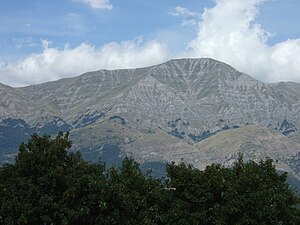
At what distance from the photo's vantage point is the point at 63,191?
46438 mm

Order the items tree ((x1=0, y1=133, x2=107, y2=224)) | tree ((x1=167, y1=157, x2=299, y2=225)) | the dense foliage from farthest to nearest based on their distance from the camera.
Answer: tree ((x1=167, y1=157, x2=299, y2=225))
the dense foliage
tree ((x1=0, y1=133, x2=107, y2=224))

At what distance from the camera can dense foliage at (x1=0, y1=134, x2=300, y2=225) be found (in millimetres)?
44219

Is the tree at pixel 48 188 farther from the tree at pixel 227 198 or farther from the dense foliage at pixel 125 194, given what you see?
the tree at pixel 227 198

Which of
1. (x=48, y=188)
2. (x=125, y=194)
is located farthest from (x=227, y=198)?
(x=48, y=188)

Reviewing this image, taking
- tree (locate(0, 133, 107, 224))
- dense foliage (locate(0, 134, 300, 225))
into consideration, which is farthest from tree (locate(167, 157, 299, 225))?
tree (locate(0, 133, 107, 224))

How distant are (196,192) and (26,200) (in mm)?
18995

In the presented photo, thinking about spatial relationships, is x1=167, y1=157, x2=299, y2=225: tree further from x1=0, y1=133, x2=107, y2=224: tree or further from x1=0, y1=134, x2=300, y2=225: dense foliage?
x1=0, y1=133, x2=107, y2=224: tree

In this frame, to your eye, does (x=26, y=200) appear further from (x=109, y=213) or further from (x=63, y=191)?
(x=109, y=213)

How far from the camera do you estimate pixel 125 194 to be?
4666cm

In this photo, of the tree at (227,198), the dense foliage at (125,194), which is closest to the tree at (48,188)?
the dense foliage at (125,194)

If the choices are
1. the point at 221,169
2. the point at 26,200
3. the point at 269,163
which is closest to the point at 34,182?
the point at 26,200

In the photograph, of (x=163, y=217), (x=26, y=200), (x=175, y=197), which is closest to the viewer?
(x=26, y=200)

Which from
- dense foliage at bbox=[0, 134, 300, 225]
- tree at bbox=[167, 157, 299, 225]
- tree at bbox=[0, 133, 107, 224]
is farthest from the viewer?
tree at bbox=[167, 157, 299, 225]

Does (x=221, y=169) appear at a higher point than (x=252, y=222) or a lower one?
higher
